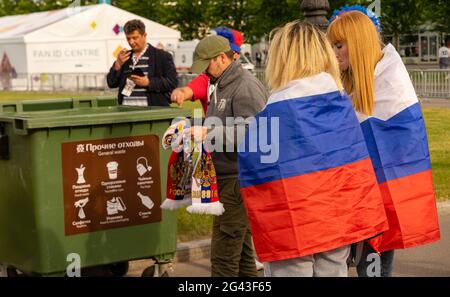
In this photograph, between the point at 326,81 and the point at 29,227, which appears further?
the point at 29,227

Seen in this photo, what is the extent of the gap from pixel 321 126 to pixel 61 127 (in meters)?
2.49

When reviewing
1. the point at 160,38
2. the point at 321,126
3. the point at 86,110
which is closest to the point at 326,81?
the point at 321,126

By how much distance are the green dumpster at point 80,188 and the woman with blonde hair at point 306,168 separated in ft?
7.26

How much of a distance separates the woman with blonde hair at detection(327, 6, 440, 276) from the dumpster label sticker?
6.87 ft

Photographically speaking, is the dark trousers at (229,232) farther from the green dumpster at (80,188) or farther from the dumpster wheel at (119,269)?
the dumpster wheel at (119,269)

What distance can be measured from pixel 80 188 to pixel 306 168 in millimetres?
2470

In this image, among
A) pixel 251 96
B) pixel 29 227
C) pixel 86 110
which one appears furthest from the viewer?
pixel 86 110

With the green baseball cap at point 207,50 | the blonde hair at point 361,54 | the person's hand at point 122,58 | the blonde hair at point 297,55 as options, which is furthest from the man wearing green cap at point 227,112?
the person's hand at point 122,58

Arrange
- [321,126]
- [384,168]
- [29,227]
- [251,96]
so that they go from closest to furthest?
[321,126] < [384,168] < [251,96] < [29,227]

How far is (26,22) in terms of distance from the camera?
49.7 metres

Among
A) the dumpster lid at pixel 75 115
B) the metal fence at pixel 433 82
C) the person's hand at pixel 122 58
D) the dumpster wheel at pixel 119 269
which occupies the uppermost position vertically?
the person's hand at pixel 122 58

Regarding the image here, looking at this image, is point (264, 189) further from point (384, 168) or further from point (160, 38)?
point (160, 38)

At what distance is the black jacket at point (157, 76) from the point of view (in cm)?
852

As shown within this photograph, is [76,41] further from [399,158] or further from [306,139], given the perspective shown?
[306,139]
